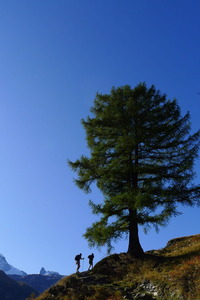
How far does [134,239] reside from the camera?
55.4 ft

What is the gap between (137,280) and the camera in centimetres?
1320

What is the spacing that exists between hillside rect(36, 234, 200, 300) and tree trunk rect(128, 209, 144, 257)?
1.67 ft

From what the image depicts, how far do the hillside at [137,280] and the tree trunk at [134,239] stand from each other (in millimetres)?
510

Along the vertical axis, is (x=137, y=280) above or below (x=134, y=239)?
below

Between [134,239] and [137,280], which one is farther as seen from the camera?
[134,239]

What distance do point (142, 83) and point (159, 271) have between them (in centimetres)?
1319

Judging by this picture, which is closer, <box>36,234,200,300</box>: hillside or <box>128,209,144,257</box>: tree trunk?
<box>36,234,200,300</box>: hillside

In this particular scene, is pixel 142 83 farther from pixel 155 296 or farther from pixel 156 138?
pixel 155 296

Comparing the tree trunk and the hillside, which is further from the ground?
the tree trunk

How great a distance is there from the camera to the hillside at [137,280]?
35.3 ft

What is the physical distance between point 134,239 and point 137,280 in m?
3.79

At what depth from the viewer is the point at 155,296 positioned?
36.2ft

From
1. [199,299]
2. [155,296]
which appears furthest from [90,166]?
[199,299]

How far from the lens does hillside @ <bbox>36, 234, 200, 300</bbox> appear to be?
10766 millimetres
